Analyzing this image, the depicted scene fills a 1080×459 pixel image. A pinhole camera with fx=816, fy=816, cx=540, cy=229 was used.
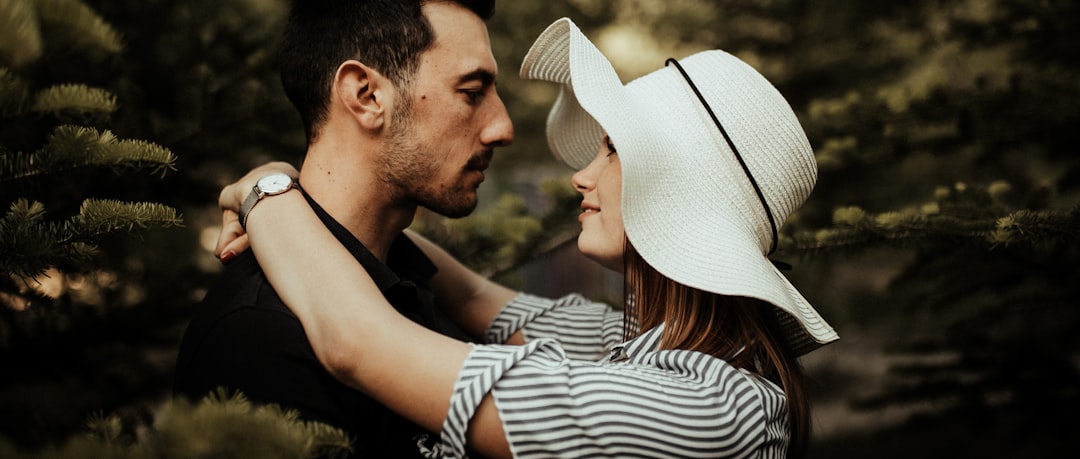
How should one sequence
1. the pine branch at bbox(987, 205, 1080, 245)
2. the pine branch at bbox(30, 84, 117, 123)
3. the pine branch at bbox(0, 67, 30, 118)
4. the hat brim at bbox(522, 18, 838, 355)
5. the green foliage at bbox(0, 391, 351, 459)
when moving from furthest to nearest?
the pine branch at bbox(987, 205, 1080, 245) → the hat brim at bbox(522, 18, 838, 355) → the pine branch at bbox(30, 84, 117, 123) → the pine branch at bbox(0, 67, 30, 118) → the green foliage at bbox(0, 391, 351, 459)

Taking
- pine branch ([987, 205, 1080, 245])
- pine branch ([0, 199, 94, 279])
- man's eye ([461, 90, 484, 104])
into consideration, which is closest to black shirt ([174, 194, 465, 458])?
pine branch ([0, 199, 94, 279])

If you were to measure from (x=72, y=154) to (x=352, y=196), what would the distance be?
912 millimetres

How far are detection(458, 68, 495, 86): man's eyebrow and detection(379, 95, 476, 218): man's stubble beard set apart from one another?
7.3 inches

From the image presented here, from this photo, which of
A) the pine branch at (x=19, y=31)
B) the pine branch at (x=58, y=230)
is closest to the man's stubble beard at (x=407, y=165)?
the pine branch at (x=58, y=230)

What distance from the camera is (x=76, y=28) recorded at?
1303 mm

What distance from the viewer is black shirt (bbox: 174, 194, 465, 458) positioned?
1833 mm

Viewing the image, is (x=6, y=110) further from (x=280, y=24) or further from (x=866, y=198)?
(x=866, y=198)

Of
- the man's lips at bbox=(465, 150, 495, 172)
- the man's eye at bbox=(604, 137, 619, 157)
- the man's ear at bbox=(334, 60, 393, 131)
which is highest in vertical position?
the man's ear at bbox=(334, 60, 393, 131)

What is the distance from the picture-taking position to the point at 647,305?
217cm

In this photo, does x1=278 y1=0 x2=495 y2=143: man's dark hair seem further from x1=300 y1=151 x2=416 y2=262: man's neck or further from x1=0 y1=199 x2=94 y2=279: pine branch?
x1=0 y1=199 x2=94 y2=279: pine branch

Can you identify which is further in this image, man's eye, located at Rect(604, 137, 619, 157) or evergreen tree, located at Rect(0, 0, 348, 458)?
man's eye, located at Rect(604, 137, 619, 157)

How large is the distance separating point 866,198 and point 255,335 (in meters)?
3.11

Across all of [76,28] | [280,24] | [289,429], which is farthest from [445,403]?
[280,24]

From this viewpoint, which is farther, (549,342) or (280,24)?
(280,24)
